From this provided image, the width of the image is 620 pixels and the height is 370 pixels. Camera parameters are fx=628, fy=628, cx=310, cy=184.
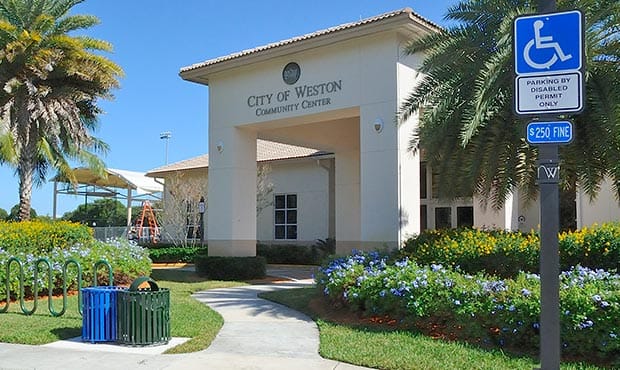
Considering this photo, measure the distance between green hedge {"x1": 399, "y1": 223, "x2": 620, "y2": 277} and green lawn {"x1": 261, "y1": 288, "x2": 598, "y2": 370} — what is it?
2887 mm

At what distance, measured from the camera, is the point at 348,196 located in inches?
890

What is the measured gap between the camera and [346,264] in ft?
39.2

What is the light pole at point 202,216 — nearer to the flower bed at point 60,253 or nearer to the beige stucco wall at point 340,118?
the beige stucco wall at point 340,118

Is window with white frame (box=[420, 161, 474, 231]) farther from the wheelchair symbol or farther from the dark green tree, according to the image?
the dark green tree

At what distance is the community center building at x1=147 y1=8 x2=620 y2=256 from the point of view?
15.4 metres

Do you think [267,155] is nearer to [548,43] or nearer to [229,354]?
[229,354]

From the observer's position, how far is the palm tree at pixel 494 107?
34.5 feet

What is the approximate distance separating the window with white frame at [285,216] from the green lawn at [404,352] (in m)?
20.0

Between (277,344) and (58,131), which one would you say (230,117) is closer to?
(58,131)

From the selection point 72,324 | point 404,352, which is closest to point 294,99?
point 72,324

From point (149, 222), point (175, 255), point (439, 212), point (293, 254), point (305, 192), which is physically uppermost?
point (305, 192)

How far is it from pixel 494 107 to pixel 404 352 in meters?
5.54

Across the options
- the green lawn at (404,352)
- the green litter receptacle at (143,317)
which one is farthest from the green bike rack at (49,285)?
the green lawn at (404,352)

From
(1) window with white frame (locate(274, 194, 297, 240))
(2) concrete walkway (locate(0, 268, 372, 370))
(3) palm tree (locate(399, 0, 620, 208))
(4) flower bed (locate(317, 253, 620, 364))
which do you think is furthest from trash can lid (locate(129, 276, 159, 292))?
(1) window with white frame (locate(274, 194, 297, 240))
